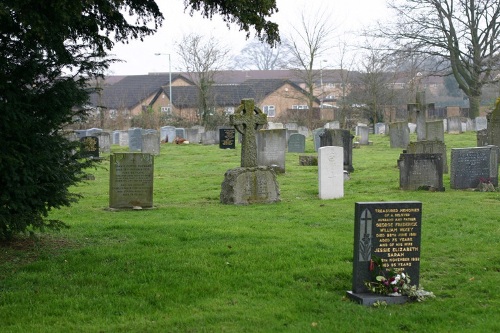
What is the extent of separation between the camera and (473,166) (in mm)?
16109

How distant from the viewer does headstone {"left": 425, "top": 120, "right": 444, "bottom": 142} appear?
2527 cm

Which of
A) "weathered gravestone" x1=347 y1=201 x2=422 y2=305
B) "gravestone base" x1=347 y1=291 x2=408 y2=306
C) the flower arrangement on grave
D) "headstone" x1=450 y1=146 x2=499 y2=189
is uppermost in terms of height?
"headstone" x1=450 y1=146 x2=499 y2=189

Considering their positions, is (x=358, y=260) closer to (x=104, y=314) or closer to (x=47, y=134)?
(x=104, y=314)

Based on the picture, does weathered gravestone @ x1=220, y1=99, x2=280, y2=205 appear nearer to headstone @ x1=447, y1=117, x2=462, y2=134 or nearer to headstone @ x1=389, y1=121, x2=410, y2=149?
headstone @ x1=389, y1=121, x2=410, y2=149

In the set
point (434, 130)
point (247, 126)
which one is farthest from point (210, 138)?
point (247, 126)

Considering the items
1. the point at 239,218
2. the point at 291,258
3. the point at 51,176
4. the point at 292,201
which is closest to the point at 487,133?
the point at 292,201

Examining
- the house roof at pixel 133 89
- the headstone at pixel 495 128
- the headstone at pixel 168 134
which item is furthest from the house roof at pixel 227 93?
the headstone at pixel 495 128

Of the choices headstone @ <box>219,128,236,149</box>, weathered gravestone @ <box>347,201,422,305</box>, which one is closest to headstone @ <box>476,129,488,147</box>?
headstone @ <box>219,128,236,149</box>

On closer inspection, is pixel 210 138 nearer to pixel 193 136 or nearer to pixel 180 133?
pixel 193 136

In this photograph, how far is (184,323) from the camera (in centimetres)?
627

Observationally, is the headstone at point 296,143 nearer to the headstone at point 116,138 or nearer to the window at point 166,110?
the headstone at point 116,138

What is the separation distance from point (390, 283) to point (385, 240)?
424mm

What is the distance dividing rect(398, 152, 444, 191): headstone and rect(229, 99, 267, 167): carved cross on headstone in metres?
3.56

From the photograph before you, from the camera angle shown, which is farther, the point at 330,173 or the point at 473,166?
the point at 473,166
